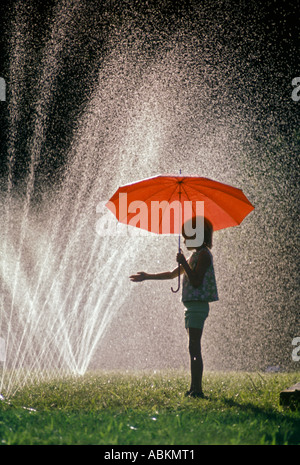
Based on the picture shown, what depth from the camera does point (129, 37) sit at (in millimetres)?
11195

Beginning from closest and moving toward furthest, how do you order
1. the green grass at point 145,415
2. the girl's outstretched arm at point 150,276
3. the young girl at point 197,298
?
the green grass at point 145,415 < the young girl at point 197,298 < the girl's outstretched arm at point 150,276

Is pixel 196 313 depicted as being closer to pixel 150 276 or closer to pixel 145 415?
pixel 150 276

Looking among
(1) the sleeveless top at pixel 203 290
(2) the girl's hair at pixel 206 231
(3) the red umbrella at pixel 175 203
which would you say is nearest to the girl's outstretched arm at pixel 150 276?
(1) the sleeveless top at pixel 203 290

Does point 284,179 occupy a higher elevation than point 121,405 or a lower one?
higher

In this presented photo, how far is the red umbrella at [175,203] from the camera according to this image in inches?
181

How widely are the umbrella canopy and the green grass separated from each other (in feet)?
5.76

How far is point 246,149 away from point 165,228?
7.58 metres

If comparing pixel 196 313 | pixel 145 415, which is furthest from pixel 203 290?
pixel 145 415

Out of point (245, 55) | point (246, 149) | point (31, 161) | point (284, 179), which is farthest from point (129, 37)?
point (31, 161)

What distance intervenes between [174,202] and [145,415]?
2.16 metres

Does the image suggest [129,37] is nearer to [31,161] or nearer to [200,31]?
[200,31]

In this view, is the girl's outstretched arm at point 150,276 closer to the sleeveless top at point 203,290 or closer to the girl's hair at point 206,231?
the sleeveless top at point 203,290

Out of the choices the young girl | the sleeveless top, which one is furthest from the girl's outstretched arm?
the sleeveless top

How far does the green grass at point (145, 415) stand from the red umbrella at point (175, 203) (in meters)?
1.75
